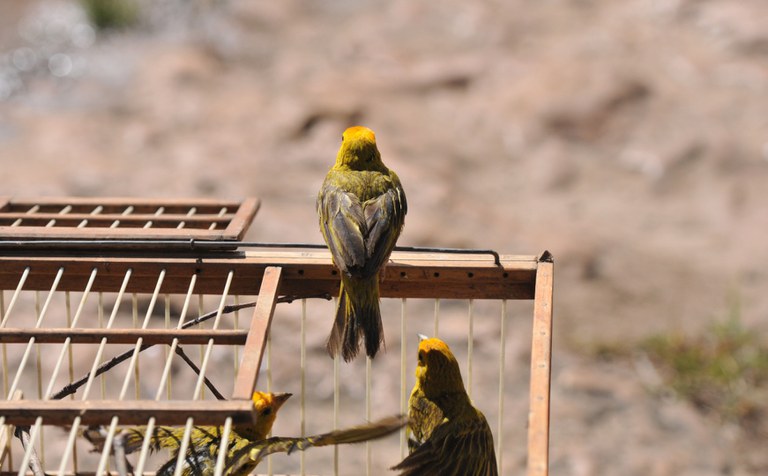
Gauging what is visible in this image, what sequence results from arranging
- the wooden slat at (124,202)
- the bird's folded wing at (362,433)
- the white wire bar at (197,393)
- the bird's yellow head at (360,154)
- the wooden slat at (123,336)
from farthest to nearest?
the bird's yellow head at (360,154), the wooden slat at (124,202), the wooden slat at (123,336), the bird's folded wing at (362,433), the white wire bar at (197,393)

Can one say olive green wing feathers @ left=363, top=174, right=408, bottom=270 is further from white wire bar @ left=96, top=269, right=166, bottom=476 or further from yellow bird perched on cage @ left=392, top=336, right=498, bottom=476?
white wire bar @ left=96, top=269, right=166, bottom=476

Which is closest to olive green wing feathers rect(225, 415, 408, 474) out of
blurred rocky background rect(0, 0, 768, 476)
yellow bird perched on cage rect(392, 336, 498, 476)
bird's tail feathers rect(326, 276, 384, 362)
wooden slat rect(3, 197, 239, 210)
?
yellow bird perched on cage rect(392, 336, 498, 476)

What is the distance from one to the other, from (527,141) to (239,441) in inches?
192

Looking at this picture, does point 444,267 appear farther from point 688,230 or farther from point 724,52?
point 724,52

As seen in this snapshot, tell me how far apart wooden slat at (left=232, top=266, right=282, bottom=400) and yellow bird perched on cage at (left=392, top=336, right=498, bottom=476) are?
0.49 m

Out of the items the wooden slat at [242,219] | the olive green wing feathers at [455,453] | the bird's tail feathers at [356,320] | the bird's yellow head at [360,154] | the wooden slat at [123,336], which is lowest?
the olive green wing feathers at [455,453]

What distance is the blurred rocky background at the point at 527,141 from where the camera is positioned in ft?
20.1

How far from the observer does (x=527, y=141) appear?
7.52 meters

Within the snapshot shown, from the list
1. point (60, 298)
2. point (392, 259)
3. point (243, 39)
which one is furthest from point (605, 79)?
point (392, 259)

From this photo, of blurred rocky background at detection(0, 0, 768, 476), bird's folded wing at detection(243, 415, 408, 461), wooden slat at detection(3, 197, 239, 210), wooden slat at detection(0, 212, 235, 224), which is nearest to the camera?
bird's folded wing at detection(243, 415, 408, 461)

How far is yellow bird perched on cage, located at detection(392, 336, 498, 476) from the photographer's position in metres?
2.94

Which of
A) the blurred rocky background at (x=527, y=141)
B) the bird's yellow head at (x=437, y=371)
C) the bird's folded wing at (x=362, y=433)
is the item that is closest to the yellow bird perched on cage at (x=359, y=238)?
the bird's yellow head at (x=437, y=371)

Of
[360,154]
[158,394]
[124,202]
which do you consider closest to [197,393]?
[158,394]

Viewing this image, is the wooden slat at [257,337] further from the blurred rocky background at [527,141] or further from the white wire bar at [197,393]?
the blurred rocky background at [527,141]
